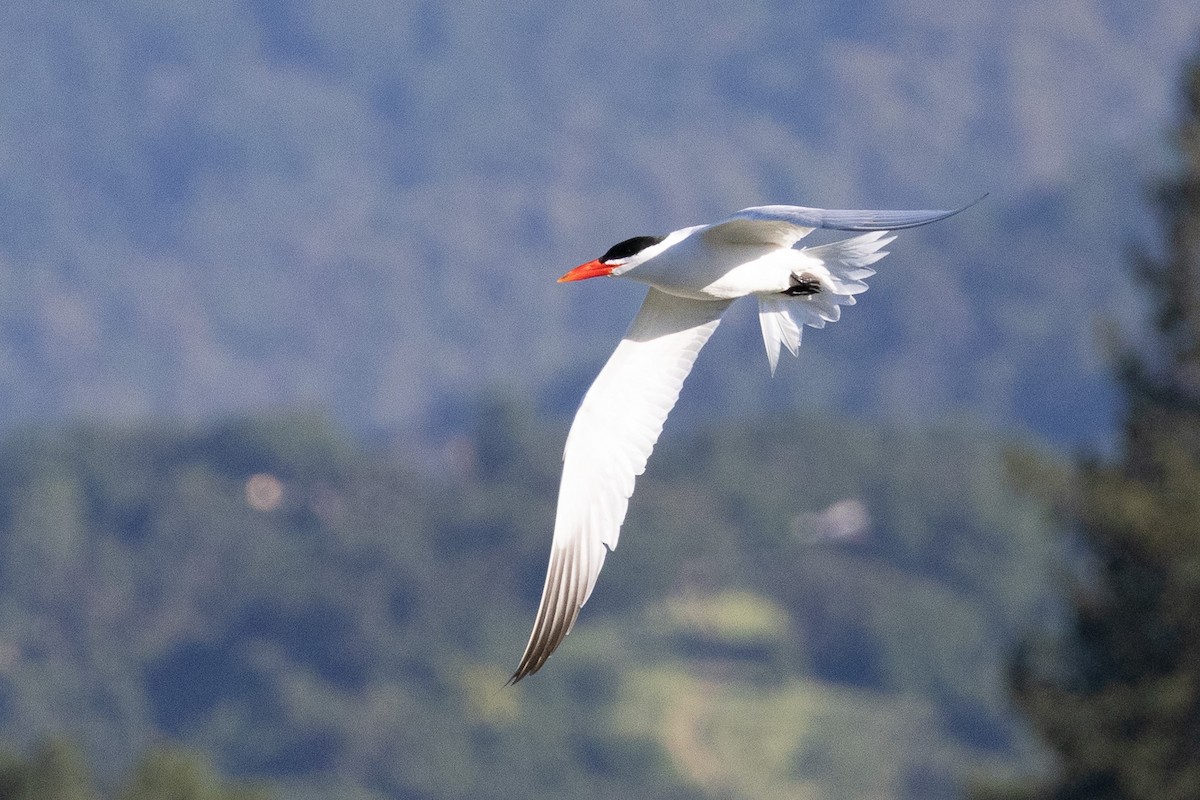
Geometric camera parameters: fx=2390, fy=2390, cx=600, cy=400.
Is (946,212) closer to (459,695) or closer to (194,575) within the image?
(459,695)

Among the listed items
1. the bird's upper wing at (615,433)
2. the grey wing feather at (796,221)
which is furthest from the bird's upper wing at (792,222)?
the bird's upper wing at (615,433)

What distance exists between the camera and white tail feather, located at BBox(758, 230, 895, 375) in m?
10.7

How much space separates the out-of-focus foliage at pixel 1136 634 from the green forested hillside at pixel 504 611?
173 ft

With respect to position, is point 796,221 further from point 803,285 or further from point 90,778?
point 90,778

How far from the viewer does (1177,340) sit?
29062 millimetres

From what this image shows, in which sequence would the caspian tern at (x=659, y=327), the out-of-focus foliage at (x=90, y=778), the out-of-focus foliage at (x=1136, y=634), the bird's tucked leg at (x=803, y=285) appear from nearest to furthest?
1. the caspian tern at (x=659, y=327)
2. the bird's tucked leg at (x=803, y=285)
3. the out-of-focus foliage at (x=1136, y=634)
4. the out-of-focus foliage at (x=90, y=778)

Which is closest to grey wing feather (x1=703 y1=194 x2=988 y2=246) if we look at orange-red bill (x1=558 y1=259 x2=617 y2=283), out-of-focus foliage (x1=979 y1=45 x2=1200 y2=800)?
orange-red bill (x1=558 y1=259 x2=617 y2=283)

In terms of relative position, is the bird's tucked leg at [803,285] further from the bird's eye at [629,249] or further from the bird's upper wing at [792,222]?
the bird's eye at [629,249]

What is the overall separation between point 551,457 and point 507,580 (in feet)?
43.9

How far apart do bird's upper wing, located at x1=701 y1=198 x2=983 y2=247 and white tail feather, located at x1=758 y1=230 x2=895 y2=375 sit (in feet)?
0.52

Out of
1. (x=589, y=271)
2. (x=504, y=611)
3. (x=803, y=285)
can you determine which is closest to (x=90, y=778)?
(x=803, y=285)

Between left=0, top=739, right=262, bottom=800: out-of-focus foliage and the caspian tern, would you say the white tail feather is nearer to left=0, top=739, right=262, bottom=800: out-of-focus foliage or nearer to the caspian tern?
the caspian tern

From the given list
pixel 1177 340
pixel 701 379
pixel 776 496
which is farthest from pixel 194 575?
pixel 1177 340

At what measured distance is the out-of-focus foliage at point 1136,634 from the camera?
25.7 meters
